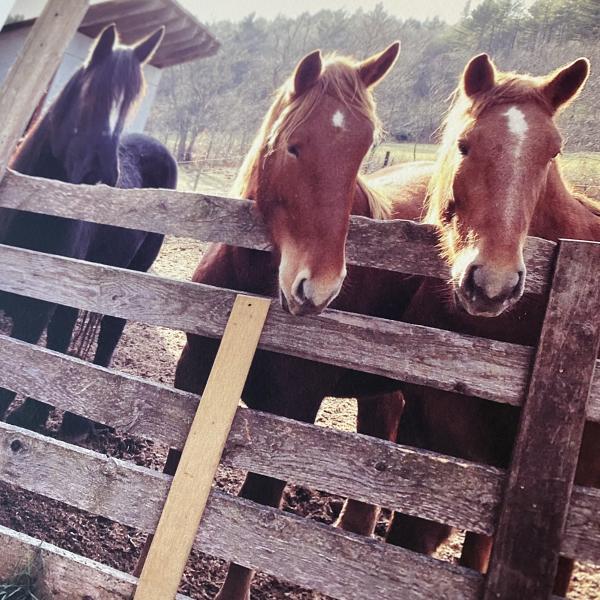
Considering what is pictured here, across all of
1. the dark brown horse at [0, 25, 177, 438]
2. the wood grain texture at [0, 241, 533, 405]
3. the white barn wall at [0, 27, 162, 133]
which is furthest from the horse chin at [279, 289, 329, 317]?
the white barn wall at [0, 27, 162, 133]

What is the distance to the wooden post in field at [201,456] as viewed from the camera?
1501 millimetres

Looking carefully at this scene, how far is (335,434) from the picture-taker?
4.99 feet

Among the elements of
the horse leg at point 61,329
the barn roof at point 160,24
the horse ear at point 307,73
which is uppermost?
the barn roof at point 160,24

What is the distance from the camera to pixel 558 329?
1.38 meters

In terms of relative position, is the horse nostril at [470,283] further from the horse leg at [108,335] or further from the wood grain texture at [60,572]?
the horse leg at [108,335]

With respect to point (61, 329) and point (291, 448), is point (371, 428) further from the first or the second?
point (61, 329)

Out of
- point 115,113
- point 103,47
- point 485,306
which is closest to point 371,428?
point 485,306

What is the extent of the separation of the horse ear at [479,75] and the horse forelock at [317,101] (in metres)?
0.38

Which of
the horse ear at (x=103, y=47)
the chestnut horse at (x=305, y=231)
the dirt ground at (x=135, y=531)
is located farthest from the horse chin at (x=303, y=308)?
the horse ear at (x=103, y=47)

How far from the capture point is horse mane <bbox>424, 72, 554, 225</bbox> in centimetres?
170

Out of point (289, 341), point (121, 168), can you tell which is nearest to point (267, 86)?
point (121, 168)

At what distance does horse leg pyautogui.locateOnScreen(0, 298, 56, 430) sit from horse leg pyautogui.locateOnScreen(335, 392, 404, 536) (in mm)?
1919

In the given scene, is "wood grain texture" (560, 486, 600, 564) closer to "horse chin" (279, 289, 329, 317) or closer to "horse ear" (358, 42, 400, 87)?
"horse chin" (279, 289, 329, 317)

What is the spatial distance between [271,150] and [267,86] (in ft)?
23.0
